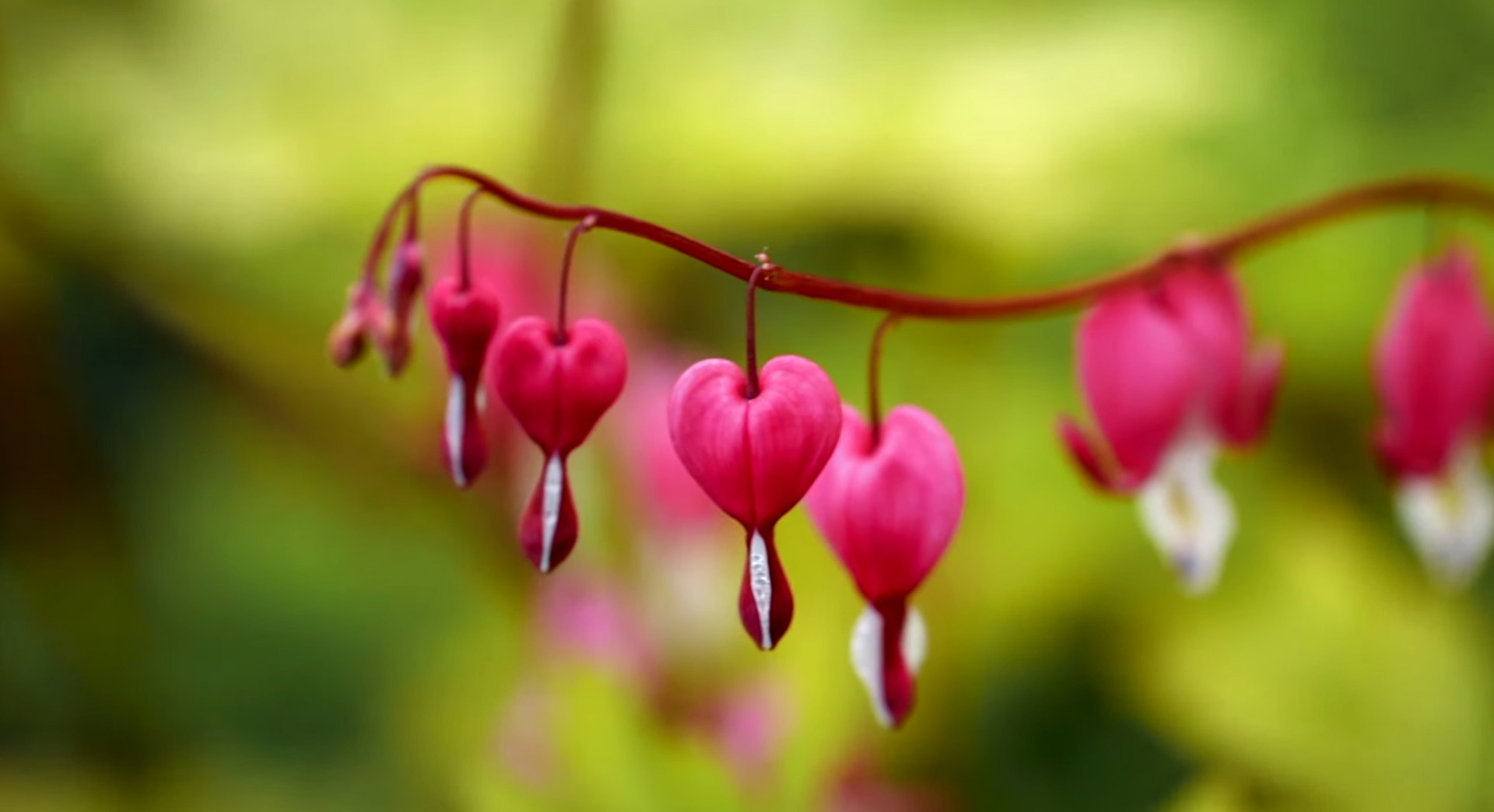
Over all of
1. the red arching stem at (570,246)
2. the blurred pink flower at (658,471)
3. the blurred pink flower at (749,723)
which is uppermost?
the red arching stem at (570,246)

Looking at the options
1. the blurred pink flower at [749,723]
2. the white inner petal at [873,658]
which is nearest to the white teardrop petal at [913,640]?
the white inner petal at [873,658]

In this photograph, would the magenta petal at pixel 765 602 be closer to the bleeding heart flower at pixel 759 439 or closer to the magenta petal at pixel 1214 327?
the bleeding heart flower at pixel 759 439

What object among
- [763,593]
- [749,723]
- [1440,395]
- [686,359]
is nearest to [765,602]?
[763,593]

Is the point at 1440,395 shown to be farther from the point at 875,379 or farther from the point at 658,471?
the point at 658,471

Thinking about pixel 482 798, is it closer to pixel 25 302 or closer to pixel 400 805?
pixel 400 805

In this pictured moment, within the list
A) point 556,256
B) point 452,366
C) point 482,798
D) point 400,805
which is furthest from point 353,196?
point 452,366

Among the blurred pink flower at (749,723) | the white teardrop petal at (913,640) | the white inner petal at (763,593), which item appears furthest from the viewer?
the blurred pink flower at (749,723)
